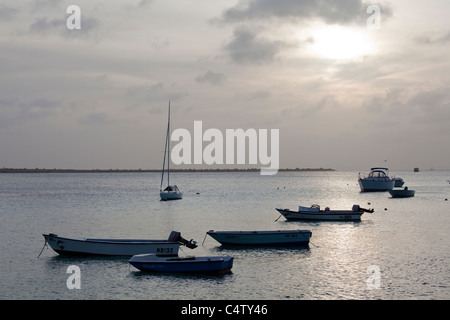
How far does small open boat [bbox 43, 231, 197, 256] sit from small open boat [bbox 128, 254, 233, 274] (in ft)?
13.1

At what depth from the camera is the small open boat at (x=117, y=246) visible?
41000 millimetres

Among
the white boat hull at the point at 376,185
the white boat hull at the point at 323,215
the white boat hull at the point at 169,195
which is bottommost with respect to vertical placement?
the white boat hull at the point at 323,215

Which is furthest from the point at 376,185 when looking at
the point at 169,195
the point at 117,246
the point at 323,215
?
the point at 117,246

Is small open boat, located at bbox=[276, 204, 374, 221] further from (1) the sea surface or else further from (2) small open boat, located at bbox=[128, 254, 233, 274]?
(2) small open boat, located at bbox=[128, 254, 233, 274]

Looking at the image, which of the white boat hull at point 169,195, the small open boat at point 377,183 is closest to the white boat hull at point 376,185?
the small open boat at point 377,183

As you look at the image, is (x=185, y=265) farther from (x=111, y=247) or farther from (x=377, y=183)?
(x=377, y=183)

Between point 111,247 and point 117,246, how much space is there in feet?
1.73

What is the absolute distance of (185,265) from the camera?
35.6m

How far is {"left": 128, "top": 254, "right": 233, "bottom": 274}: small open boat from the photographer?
3559cm

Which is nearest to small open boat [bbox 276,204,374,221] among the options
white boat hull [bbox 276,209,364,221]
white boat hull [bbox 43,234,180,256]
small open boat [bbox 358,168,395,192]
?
white boat hull [bbox 276,209,364,221]

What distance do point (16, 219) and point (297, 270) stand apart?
50.7m

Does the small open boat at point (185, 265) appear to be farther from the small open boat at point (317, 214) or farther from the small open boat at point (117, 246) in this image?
the small open boat at point (317, 214)

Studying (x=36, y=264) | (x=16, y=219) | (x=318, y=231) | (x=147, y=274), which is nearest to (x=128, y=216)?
(x=16, y=219)
